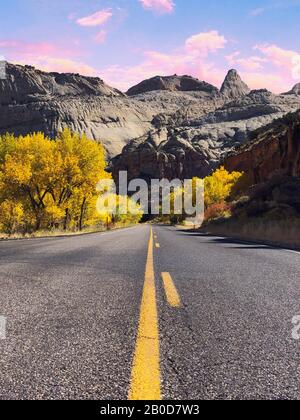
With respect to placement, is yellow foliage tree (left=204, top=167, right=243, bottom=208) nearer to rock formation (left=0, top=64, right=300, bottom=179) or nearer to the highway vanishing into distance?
the highway vanishing into distance

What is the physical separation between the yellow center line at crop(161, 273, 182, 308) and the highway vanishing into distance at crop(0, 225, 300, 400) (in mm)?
12

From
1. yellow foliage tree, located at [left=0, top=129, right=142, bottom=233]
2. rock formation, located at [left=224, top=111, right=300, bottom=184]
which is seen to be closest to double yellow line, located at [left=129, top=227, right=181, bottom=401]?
yellow foliage tree, located at [left=0, top=129, right=142, bottom=233]

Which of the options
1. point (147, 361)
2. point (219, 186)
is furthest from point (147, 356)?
point (219, 186)

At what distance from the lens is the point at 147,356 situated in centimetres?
274

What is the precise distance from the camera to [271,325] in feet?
12.0

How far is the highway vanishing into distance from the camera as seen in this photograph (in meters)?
2.28

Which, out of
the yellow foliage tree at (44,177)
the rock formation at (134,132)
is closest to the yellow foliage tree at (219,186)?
the yellow foliage tree at (44,177)

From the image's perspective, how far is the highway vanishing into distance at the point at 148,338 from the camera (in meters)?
2.28

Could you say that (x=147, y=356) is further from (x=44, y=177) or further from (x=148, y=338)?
(x=44, y=177)

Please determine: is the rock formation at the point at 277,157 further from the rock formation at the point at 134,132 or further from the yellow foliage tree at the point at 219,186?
the rock formation at the point at 134,132

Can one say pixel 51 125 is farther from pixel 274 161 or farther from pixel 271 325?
pixel 271 325

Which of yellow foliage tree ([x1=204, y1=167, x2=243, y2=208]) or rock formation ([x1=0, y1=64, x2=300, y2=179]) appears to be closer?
yellow foliage tree ([x1=204, y1=167, x2=243, y2=208])

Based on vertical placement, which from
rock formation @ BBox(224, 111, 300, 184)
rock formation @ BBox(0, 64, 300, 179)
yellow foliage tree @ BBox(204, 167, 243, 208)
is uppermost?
rock formation @ BBox(0, 64, 300, 179)
